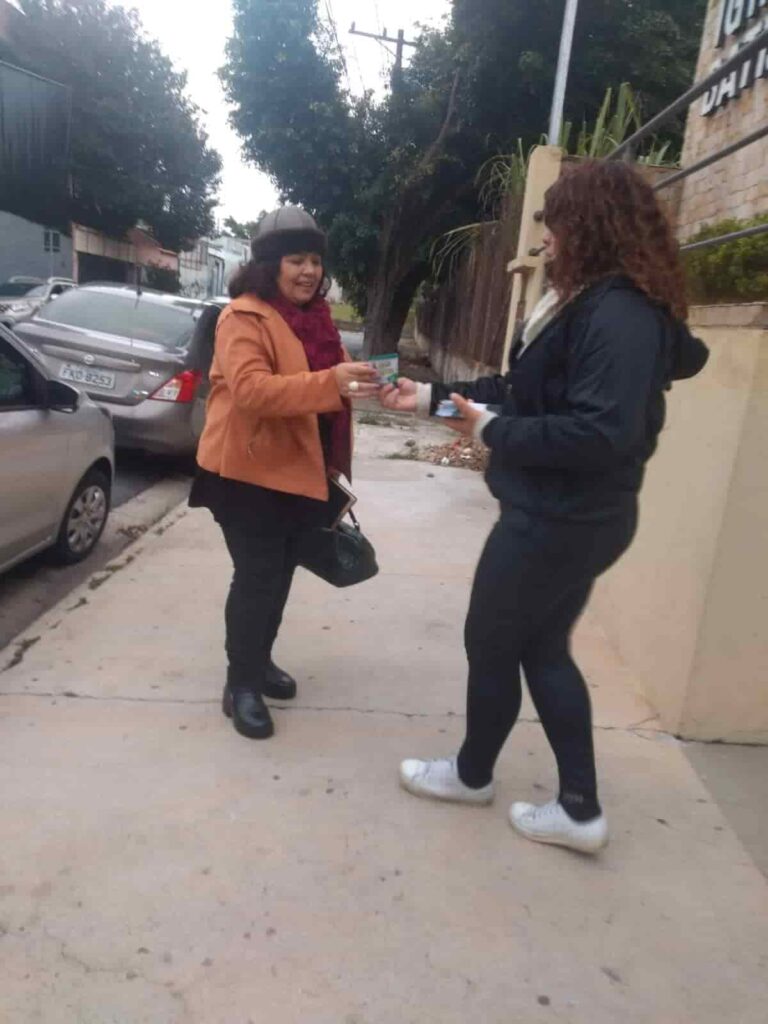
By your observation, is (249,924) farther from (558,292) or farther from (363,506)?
(363,506)

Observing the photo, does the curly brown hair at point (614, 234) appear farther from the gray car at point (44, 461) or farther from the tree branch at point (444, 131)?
the tree branch at point (444, 131)

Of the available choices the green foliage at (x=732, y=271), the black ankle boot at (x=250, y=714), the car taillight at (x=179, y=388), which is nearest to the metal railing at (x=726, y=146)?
the green foliage at (x=732, y=271)

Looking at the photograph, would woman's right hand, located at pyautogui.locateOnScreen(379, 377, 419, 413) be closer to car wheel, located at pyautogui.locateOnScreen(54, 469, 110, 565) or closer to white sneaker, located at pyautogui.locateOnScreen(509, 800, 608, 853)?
white sneaker, located at pyautogui.locateOnScreen(509, 800, 608, 853)

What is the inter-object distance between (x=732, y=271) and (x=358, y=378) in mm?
1707

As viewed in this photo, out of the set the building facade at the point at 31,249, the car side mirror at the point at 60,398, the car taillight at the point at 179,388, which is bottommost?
the car taillight at the point at 179,388

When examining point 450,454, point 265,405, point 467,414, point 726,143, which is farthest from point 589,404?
point 450,454

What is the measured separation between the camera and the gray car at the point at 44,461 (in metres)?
3.91

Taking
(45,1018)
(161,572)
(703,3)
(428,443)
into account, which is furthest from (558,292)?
(703,3)

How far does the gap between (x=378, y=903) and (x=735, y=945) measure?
2.86 ft

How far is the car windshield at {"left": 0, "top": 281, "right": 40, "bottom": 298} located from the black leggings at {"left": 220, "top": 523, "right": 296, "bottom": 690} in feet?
55.1

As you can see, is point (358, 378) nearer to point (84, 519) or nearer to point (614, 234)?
point (614, 234)

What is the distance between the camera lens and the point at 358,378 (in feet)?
7.81

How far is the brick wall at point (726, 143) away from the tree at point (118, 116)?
26.5 meters

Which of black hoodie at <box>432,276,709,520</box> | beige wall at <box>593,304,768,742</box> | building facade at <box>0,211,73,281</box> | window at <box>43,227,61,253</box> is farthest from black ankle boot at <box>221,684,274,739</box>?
window at <box>43,227,61,253</box>
